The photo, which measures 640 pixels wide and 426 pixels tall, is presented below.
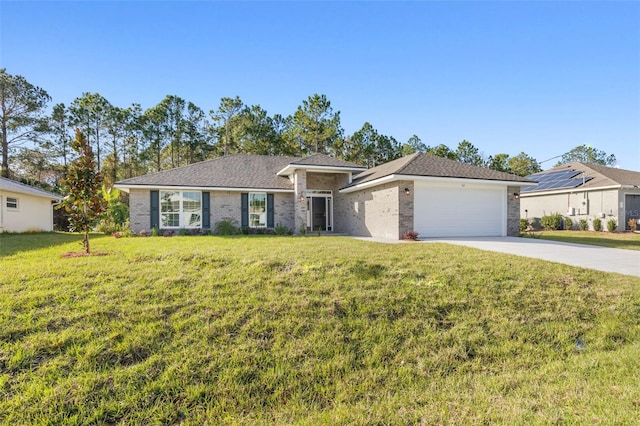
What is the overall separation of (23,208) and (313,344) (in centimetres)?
2212

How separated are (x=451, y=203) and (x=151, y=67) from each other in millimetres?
14244

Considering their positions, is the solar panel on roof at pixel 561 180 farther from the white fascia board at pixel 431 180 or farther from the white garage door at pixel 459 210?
the white garage door at pixel 459 210

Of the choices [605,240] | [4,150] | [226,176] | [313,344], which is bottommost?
[313,344]

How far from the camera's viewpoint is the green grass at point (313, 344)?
3.01 m

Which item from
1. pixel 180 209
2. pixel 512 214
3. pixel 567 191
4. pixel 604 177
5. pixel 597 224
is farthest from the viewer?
pixel 567 191

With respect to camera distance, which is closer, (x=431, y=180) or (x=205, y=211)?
(x=431, y=180)

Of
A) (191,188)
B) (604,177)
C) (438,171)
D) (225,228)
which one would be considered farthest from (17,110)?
(604,177)

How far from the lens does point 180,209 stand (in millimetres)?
16188

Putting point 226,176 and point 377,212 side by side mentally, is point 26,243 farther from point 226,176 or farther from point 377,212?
point 377,212

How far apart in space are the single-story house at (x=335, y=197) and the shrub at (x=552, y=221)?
10283mm

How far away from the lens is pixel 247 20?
10.4 metres

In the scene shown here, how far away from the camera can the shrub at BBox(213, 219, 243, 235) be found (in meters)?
15.9

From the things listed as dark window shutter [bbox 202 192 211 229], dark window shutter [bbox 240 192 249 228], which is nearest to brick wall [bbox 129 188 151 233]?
dark window shutter [bbox 202 192 211 229]

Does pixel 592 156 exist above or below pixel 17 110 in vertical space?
above
